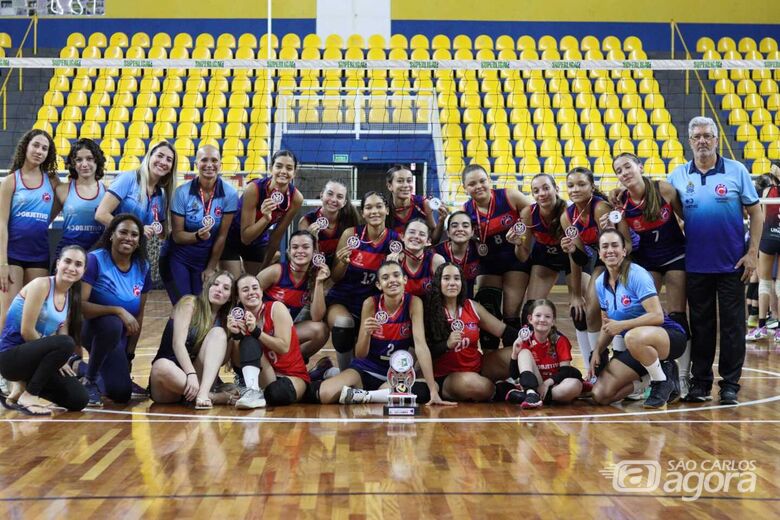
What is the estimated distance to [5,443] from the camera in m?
4.24

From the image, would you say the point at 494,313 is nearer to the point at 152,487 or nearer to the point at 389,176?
the point at 389,176

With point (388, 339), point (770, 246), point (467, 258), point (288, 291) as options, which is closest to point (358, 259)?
point (288, 291)

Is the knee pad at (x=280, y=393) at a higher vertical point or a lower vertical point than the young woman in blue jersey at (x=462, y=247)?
lower

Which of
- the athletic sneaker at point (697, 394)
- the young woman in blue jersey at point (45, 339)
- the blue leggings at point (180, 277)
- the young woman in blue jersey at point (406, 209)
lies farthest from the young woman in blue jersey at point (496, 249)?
the young woman in blue jersey at point (45, 339)

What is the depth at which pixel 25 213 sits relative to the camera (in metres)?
5.57

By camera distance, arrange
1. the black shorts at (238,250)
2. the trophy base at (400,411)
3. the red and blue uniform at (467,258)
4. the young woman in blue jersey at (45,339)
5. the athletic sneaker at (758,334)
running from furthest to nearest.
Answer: the athletic sneaker at (758,334)
the black shorts at (238,250)
the red and blue uniform at (467,258)
the trophy base at (400,411)
the young woman in blue jersey at (45,339)

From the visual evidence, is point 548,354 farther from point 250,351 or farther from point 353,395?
point 250,351

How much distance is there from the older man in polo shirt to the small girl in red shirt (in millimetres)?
802

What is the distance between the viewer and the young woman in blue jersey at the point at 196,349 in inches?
208

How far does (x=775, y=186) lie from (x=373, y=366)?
5.41 meters

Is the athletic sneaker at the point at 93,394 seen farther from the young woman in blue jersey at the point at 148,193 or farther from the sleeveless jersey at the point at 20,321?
the young woman in blue jersey at the point at 148,193

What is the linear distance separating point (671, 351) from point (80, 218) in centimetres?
378

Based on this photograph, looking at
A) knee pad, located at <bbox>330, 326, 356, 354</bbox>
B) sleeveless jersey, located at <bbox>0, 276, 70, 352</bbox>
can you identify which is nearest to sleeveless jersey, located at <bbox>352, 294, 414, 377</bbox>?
knee pad, located at <bbox>330, 326, 356, 354</bbox>

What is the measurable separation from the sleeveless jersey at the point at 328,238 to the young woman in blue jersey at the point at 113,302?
1.20 meters
